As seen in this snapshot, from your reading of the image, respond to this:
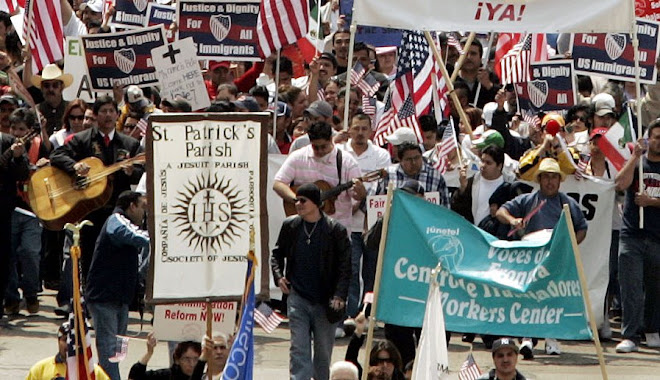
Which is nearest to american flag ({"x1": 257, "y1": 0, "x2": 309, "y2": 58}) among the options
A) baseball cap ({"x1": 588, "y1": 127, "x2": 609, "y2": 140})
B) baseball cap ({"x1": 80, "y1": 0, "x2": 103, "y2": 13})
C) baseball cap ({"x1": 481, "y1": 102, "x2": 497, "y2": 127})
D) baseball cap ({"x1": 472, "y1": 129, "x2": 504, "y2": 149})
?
baseball cap ({"x1": 481, "y1": 102, "x2": 497, "y2": 127})

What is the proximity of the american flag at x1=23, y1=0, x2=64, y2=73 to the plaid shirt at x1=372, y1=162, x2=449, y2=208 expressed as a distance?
495cm

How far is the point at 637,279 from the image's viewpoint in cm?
1745

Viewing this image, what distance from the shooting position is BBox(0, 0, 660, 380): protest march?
13.0 meters

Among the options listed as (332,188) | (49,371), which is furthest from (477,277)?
(332,188)

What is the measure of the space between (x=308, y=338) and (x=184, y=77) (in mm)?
4983

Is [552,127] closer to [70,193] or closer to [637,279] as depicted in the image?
[637,279]

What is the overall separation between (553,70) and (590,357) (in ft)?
11.8

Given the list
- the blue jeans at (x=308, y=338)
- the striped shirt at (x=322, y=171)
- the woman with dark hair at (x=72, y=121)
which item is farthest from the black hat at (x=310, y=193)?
the woman with dark hair at (x=72, y=121)

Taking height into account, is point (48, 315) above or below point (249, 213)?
below

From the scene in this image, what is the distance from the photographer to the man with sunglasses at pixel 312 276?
15.1 metres

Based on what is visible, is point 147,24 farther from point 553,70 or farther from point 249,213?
point 249,213

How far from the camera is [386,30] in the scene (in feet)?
74.4

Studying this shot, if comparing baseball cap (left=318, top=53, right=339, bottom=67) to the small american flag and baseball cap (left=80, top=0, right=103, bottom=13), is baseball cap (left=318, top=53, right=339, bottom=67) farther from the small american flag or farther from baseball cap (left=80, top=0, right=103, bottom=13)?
the small american flag

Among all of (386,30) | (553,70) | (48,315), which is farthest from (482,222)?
(386,30)
